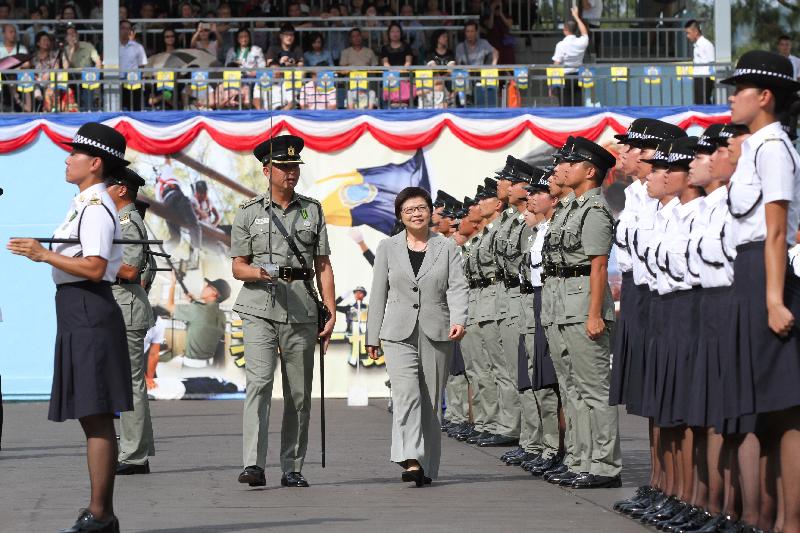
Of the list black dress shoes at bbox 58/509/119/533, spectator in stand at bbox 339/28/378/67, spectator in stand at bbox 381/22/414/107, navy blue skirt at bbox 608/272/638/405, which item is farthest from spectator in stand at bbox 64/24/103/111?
black dress shoes at bbox 58/509/119/533

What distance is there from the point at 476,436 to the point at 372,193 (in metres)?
7.63

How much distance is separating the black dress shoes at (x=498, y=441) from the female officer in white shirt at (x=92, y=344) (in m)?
7.39

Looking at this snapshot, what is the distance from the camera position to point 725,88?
966 inches

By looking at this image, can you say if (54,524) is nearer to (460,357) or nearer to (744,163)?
(744,163)

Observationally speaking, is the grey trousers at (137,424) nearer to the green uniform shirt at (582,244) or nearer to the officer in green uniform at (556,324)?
the officer in green uniform at (556,324)

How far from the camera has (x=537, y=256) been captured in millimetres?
13336

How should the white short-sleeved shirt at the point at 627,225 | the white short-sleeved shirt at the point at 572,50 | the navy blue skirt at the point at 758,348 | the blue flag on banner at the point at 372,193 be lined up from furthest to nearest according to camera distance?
the white short-sleeved shirt at the point at 572,50
the blue flag on banner at the point at 372,193
the white short-sleeved shirt at the point at 627,225
the navy blue skirt at the point at 758,348

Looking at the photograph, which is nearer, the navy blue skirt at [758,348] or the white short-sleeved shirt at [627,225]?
the navy blue skirt at [758,348]

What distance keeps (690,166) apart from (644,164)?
141 centimetres

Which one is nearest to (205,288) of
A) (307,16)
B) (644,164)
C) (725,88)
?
(307,16)

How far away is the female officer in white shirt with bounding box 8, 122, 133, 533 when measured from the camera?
827 centimetres

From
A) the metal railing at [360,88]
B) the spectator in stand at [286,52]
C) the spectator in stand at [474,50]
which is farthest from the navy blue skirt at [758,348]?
the spectator in stand at [474,50]

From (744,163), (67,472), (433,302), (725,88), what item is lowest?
(67,472)

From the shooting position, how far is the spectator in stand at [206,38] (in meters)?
26.4
